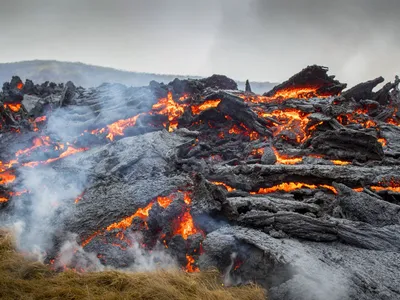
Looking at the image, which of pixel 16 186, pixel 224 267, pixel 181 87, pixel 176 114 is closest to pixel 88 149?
pixel 16 186

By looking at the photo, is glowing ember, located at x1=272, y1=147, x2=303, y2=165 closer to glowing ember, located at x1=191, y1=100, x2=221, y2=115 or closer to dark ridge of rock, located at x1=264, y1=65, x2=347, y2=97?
glowing ember, located at x1=191, y1=100, x2=221, y2=115

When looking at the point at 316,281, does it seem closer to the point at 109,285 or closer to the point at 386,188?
the point at 109,285

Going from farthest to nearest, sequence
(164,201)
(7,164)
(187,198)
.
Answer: (7,164) → (164,201) → (187,198)

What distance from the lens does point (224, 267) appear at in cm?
785

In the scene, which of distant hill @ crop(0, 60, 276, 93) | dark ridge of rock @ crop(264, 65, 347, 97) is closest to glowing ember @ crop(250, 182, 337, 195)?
dark ridge of rock @ crop(264, 65, 347, 97)

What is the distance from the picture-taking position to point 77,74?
4716 centimetres

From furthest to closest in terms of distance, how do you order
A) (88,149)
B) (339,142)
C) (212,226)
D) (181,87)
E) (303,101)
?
(181,87)
(303,101)
(88,149)
(339,142)
(212,226)

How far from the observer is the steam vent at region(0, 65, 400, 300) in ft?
24.7

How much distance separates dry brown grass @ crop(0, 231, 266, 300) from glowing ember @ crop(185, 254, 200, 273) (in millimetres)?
572

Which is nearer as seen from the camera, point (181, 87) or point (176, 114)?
point (176, 114)

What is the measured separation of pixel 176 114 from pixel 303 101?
8126 mm

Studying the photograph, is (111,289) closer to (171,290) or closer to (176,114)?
(171,290)

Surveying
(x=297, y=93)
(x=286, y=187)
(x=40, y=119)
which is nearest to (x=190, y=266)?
(x=286, y=187)

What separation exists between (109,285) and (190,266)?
2.38m
